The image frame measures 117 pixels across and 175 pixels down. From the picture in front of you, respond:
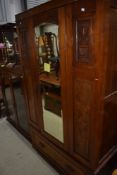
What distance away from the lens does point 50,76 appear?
1.58 metres

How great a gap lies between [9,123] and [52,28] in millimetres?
2203

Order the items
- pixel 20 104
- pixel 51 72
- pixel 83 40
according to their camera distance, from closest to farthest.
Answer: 1. pixel 83 40
2. pixel 51 72
3. pixel 20 104

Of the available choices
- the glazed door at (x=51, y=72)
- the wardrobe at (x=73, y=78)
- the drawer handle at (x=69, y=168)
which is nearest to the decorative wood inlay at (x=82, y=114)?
the wardrobe at (x=73, y=78)

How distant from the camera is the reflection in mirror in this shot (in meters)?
1.42

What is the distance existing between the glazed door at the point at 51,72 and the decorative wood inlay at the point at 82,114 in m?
0.15

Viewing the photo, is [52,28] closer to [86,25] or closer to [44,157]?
[86,25]

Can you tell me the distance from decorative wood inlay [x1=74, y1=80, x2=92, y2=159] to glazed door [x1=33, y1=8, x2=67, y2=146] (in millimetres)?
145

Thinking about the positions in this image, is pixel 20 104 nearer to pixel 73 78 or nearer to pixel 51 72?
pixel 51 72

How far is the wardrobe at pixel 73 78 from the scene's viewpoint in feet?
3.30

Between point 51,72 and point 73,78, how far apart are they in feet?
1.32

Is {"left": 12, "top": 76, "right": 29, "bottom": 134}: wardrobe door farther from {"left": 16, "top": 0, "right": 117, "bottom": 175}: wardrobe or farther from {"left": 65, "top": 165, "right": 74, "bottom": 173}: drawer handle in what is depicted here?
{"left": 65, "top": 165, "right": 74, "bottom": 173}: drawer handle

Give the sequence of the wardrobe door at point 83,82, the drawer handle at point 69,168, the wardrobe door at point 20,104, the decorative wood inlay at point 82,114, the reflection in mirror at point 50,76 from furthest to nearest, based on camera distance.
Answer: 1. the wardrobe door at point 20,104
2. the drawer handle at point 69,168
3. the reflection in mirror at point 50,76
4. the decorative wood inlay at point 82,114
5. the wardrobe door at point 83,82

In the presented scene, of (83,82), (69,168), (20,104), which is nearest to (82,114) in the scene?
(83,82)

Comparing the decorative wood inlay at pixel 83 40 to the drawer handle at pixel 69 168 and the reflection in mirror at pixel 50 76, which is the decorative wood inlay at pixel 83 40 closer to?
the reflection in mirror at pixel 50 76
